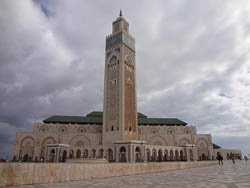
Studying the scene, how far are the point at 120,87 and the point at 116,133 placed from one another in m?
10.4

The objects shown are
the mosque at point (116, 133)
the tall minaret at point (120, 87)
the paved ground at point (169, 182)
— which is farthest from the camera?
the tall minaret at point (120, 87)

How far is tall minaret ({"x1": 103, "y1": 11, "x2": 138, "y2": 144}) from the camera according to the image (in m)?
40.2

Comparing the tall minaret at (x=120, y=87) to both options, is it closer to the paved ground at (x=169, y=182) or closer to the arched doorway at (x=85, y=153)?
the arched doorway at (x=85, y=153)

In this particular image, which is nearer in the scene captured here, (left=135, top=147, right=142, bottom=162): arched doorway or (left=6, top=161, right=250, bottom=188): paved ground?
(left=6, top=161, right=250, bottom=188): paved ground

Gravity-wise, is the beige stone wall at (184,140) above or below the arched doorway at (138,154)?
above

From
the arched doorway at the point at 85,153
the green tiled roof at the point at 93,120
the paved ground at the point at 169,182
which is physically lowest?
the arched doorway at the point at 85,153

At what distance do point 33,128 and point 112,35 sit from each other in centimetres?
3099

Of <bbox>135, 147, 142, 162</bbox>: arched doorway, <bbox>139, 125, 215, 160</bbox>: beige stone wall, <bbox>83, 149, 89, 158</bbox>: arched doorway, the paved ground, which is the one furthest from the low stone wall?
<bbox>139, 125, 215, 160</bbox>: beige stone wall

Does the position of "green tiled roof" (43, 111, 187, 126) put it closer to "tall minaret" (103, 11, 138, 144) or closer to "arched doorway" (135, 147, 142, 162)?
"tall minaret" (103, 11, 138, 144)

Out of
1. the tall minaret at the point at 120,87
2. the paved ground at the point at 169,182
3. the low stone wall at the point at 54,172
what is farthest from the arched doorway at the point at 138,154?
the paved ground at the point at 169,182

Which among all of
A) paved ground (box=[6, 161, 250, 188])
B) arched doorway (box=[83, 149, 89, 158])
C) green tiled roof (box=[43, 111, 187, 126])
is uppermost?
green tiled roof (box=[43, 111, 187, 126])

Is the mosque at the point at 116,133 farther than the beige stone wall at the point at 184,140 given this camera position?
No

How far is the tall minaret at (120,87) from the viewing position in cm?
4019

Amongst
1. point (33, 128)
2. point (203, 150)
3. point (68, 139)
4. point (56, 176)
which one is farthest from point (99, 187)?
point (203, 150)
